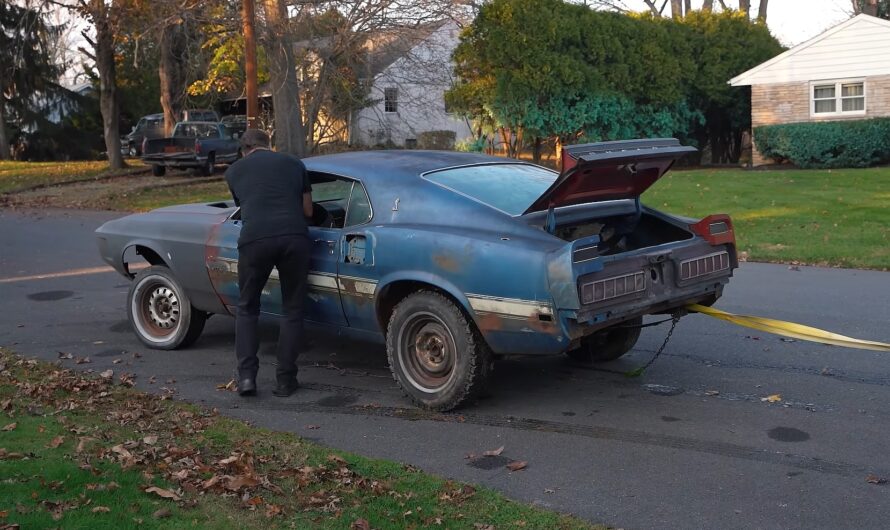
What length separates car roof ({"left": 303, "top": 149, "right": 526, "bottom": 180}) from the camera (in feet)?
21.6

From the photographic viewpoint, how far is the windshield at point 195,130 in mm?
30025

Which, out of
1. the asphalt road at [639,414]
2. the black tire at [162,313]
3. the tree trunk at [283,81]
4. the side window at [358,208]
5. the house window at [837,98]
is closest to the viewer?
the asphalt road at [639,414]

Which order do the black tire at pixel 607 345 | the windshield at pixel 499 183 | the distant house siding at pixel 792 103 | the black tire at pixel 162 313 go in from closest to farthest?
the windshield at pixel 499 183 < the black tire at pixel 607 345 < the black tire at pixel 162 313 < the distant house siding at pixel 792 103

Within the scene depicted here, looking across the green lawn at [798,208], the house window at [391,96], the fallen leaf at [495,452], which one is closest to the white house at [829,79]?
the green lawn at [798,208]

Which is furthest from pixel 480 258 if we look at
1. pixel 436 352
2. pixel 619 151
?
pixel 619 151

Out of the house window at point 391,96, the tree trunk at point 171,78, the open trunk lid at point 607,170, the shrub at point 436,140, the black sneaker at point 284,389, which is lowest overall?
Result: the black sneaker at point 284,389

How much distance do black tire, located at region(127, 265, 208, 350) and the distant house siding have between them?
23474mm

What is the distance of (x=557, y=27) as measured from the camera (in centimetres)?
2628

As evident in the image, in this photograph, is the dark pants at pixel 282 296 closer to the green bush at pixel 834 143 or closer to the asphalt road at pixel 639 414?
the asphalt road at pixel 639 414

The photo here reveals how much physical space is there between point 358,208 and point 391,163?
41cm

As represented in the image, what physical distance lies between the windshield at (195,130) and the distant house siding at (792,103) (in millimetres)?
16322

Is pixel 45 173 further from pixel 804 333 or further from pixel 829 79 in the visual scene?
pixel 804 333

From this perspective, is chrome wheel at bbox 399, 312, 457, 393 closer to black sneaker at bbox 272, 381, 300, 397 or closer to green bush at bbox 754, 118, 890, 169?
black sneaker at bbox 272, 381, 300, 397

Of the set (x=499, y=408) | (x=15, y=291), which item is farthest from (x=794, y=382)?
(x=15, y=291)
